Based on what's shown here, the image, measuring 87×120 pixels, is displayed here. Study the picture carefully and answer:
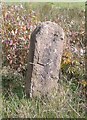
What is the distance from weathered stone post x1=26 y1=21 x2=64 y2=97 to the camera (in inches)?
167

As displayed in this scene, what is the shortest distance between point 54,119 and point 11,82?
123cm

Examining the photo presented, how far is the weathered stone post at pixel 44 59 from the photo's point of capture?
4.23 m

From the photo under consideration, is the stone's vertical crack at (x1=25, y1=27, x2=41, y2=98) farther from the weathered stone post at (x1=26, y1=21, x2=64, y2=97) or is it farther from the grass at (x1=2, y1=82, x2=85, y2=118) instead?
the grass at (x1=2, y1=82, x2=85, y2=118)

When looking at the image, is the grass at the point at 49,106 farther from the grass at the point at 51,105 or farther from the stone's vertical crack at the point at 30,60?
the stone's vertical crack at the point at 30,60

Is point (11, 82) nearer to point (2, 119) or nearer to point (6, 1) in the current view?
point (2, 119)

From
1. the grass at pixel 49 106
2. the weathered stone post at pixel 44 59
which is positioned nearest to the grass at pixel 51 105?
the grass at pixel 49 106

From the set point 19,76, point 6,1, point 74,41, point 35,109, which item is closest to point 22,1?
point 6,1

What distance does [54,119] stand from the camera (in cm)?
385

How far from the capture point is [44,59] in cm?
429

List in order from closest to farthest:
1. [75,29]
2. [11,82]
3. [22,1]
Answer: [11,82], [75,29], [22,1]

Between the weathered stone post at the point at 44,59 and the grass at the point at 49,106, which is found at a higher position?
the weathered stone post at the point at 44,59

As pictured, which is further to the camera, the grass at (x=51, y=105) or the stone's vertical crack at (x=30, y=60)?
the stone's vertical crack at (x=30, y=60)

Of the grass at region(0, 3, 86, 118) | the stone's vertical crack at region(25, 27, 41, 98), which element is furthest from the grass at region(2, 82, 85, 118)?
the stone's vertical crack at region(25, 27, 41, 98)

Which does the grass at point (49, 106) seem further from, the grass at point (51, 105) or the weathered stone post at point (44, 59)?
the weathered stone post at point (44, 59)
